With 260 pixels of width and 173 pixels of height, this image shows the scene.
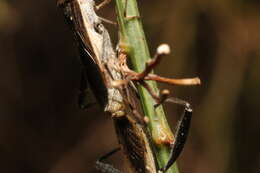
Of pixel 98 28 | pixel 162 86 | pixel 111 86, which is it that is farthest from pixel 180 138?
pixel 162 86

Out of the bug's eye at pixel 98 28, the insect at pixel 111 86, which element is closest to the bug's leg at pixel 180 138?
the insect at pixel 111 86

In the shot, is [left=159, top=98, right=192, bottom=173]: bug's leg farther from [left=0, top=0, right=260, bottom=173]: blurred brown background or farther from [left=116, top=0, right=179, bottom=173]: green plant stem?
[left=0, top=0, right=260, bottom=173]: blurred brown background

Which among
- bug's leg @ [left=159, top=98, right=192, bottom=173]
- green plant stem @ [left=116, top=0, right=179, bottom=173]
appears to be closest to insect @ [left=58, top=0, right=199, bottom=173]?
bug's leg @ [left=159, top=98, right=192, bottom=173]

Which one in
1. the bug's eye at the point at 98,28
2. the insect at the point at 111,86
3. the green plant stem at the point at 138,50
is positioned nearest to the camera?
the green plant stem at the point at 138,50

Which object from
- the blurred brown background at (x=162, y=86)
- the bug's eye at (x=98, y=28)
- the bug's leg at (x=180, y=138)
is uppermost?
the bug's eye at (x=98, y=28)

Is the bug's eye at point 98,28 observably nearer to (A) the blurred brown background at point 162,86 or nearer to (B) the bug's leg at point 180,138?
(B) the bug's leg at point 180,138

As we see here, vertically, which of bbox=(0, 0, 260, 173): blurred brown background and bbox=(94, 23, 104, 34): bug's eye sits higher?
bbox=(94, 23, 104, 34): bug's eye

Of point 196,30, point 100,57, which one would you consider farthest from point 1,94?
point 100,57

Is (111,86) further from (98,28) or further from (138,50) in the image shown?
(138,50)
